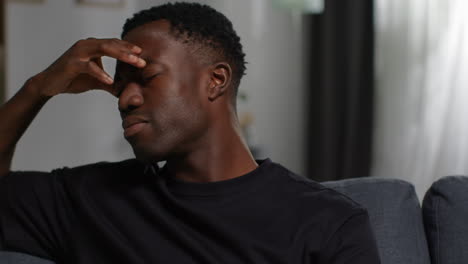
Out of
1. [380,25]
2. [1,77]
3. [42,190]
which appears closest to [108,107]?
[1,77]

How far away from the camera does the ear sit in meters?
1.33

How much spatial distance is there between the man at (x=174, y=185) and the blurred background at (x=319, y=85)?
1837 mm

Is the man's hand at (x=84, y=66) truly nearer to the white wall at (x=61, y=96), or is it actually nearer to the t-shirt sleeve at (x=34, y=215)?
the t-shirt sleeve at (x=34, y=215)

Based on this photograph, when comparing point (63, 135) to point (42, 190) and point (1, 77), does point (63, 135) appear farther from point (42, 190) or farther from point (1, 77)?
point (42, 190)

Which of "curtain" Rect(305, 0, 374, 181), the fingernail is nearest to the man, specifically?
the fingernail

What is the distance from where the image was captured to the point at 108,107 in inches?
147

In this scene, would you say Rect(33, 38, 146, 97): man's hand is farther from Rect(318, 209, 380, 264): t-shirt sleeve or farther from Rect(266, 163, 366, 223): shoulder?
Rect(318, 209, 380, 264): t-shirt sleeve

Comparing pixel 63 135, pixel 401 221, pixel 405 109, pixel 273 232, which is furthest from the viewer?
pixel 63 135

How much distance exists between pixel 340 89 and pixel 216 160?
241 centimetres

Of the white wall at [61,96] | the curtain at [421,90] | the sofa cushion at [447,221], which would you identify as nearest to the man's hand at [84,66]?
the sofa cushion at [447,221]

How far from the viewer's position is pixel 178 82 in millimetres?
1276

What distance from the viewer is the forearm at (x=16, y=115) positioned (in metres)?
1.41

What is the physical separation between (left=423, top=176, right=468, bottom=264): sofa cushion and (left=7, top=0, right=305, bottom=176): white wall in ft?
8.34

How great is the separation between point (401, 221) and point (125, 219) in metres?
0.62
